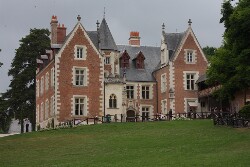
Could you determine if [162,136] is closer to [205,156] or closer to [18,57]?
[205,156]

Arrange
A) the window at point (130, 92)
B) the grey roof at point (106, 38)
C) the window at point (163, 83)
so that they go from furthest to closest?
the window at point (130, 92) < the window at point (163, 83) < the grey roof at point (106, 38)

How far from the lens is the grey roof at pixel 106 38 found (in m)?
53.9

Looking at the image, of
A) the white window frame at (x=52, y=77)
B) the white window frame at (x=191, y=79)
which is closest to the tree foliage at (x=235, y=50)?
the white window frame at (x=191, y=79)

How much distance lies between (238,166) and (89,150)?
9.85 m

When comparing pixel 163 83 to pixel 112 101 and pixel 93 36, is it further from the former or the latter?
pixel 93 36

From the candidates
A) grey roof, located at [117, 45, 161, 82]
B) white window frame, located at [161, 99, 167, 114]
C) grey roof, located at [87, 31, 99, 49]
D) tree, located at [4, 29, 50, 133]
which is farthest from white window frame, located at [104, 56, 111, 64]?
tree, located at [4, 29, 50, 133]

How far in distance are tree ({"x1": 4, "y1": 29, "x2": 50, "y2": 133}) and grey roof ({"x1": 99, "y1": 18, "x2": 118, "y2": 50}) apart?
452 inches

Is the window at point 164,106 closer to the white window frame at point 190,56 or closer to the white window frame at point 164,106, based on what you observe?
the white window frame at point 164,106

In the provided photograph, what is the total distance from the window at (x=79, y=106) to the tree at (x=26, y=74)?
47.3 feet

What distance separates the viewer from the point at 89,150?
1124 inches

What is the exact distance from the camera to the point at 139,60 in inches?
2279

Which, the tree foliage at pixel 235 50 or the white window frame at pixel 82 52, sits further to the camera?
the white window frame at pixel 82 52

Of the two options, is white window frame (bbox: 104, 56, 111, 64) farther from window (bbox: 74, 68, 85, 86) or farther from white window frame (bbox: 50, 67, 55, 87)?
white window frame (bbox: 50, 67, 55, 87)

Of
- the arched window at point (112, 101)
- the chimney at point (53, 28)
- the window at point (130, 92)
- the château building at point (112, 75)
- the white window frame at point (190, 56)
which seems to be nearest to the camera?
the château building at point (112, 75)
